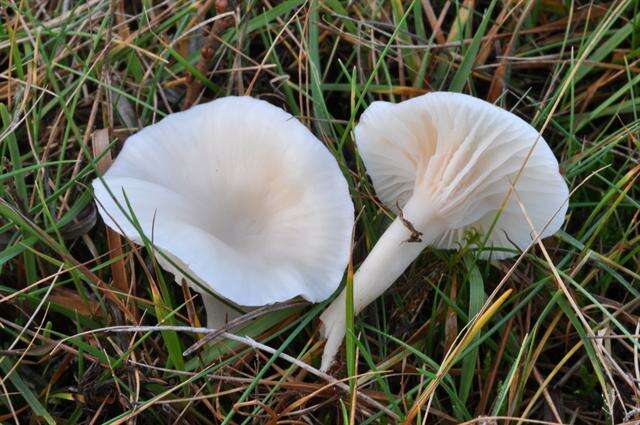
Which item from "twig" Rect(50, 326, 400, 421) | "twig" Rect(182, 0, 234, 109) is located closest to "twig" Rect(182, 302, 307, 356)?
"twig" Rect(50, 326, 400, 421)

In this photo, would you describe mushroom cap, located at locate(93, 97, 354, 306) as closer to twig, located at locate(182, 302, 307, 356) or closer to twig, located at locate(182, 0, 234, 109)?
twig, located at locate(182, 302, 307, 356)

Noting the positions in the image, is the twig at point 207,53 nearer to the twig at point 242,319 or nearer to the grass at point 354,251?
the grass at point 354,251

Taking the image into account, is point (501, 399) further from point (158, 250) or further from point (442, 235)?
point (158, 250)

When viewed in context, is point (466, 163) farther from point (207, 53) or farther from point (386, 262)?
point (207, 53)

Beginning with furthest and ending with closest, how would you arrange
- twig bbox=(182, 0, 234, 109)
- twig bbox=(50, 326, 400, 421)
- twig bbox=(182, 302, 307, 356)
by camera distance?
twig bbox=(182, 0, 234, 109) < twig bbox=(182, 302, 307, 356) < twig bbox=(50, 326, 400, 421)

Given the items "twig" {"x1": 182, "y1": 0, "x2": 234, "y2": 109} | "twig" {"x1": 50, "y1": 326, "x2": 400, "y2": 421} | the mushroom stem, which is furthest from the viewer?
"twig" {"x1": 182, "y1": 0, "x2": 234, "y2": 109}

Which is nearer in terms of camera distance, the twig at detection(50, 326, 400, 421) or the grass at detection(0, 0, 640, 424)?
the twig at detection(50, 326, 400, 421)

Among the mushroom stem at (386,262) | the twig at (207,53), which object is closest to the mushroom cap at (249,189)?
the mushroom stem at (386,262)
